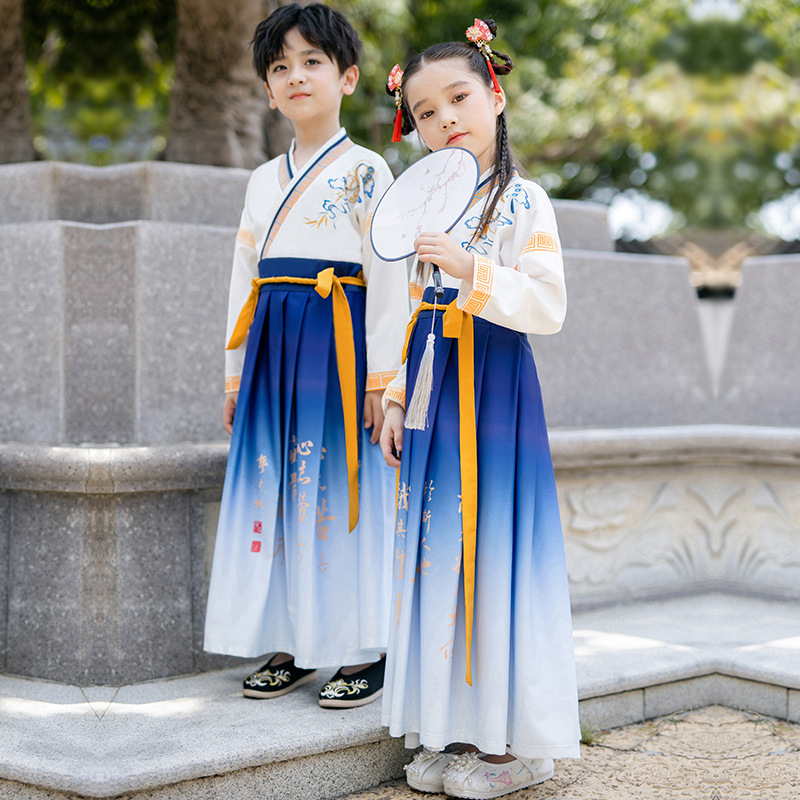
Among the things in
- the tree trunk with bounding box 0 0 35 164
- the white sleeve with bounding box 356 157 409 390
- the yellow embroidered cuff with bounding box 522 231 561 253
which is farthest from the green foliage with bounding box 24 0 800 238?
the yellow embroidered cuff with bounding box 522 231 561 253

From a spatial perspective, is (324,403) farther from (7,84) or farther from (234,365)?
(7,84)

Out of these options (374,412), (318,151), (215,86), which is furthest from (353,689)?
(215,86)

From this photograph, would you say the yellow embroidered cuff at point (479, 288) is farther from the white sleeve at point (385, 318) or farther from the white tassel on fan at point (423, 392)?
the white sleeve at point (385, 318)

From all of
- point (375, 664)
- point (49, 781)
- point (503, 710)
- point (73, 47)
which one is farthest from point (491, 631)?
point (73, 47)

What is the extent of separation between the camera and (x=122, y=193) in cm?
357

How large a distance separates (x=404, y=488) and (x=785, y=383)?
291 centimetres

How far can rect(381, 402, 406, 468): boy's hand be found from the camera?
236cm

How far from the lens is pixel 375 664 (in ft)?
8.80

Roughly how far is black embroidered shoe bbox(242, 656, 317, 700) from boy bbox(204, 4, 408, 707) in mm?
19

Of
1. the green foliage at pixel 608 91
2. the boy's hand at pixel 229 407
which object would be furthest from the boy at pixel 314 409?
the green foliage at pixel 608 91

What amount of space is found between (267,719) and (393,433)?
33.1 inches

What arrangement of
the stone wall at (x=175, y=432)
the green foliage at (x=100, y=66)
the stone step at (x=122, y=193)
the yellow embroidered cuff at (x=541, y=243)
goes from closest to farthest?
the yellow embroidered cuff at (x=541, y=243) < the stone wall at (x=175, y=432) < the stone step at (x=122, y=193) < the green foliage at (x=100, y=66)

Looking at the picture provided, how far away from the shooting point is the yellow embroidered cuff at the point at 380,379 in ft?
8.30

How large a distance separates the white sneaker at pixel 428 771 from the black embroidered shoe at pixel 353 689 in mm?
269
